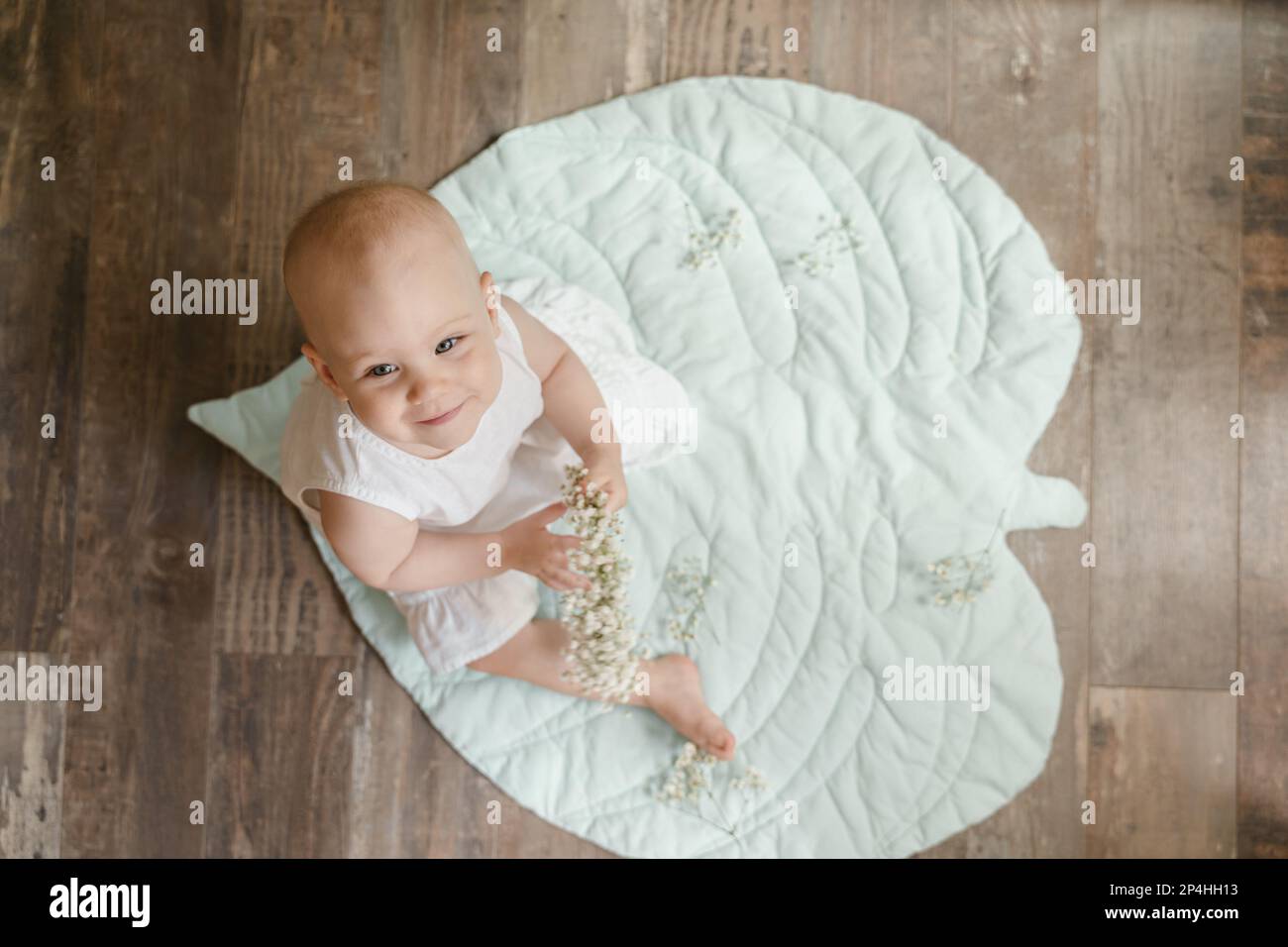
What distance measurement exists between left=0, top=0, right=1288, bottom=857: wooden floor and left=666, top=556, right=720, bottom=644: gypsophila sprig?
319mm

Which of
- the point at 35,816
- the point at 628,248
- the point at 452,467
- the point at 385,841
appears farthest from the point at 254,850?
the point at 628,248

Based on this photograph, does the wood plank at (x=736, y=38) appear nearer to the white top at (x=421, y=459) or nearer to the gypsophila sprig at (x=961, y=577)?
the white top at (x=421, y=459)

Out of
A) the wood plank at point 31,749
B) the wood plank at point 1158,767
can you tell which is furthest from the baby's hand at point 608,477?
the wood plank at point 31,749

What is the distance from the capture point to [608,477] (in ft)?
3.33

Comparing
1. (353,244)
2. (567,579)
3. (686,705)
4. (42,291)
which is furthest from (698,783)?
(42,291)

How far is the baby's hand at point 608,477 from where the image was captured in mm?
1003

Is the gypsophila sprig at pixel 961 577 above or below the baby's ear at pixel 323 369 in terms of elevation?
below

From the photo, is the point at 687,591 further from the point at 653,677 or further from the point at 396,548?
the point at 396,548

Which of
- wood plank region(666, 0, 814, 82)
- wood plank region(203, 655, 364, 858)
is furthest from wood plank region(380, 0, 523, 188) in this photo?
wood plank region(203, 655, 364, 858)

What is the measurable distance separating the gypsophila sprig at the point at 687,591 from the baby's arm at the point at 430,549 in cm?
22

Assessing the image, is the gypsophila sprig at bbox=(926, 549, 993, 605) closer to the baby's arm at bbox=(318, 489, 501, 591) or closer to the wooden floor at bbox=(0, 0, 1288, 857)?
the wooden floor at bbox=(0, 0, 1288, 857)

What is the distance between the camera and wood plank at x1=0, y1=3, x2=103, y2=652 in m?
1.26

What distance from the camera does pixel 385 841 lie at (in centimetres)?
124
